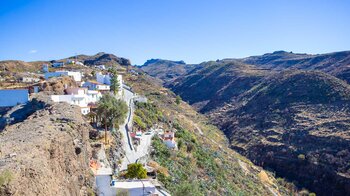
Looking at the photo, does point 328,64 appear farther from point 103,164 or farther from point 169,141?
point 103,164

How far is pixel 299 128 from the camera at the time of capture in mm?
59781

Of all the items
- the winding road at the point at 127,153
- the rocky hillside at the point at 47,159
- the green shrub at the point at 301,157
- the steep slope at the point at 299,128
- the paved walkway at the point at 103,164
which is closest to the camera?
the rocky hillside at the point at 47,159

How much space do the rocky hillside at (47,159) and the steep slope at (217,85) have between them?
82678 mm

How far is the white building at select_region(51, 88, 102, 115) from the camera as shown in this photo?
28139 millimetres

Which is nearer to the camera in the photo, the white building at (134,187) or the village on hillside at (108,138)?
the white building at (134,187)

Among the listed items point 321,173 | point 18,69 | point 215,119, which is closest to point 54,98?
point 18,69

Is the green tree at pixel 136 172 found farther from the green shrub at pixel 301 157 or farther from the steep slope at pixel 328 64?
the steep slope at pixel 328 64

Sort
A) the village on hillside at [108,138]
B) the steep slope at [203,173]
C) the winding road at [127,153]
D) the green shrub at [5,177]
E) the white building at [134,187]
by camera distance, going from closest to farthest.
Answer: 1. the green shrub at [5,177]
2. the winding road at [127,153]
3. the white building at [134,187]
4. the village on hillside at [108,138]
5. the steep slope at [203,173]

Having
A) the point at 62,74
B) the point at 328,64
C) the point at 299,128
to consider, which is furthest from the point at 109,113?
the point at 328,64

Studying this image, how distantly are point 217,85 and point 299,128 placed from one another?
59881mm

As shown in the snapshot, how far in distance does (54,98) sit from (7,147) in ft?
54.2

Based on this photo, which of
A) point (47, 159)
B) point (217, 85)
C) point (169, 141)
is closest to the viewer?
point (47, 159)

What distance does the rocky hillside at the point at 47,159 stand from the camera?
905 centimetres

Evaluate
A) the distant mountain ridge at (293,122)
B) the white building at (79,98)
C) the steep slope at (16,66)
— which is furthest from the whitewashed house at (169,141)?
the steep slope at (16,66)
